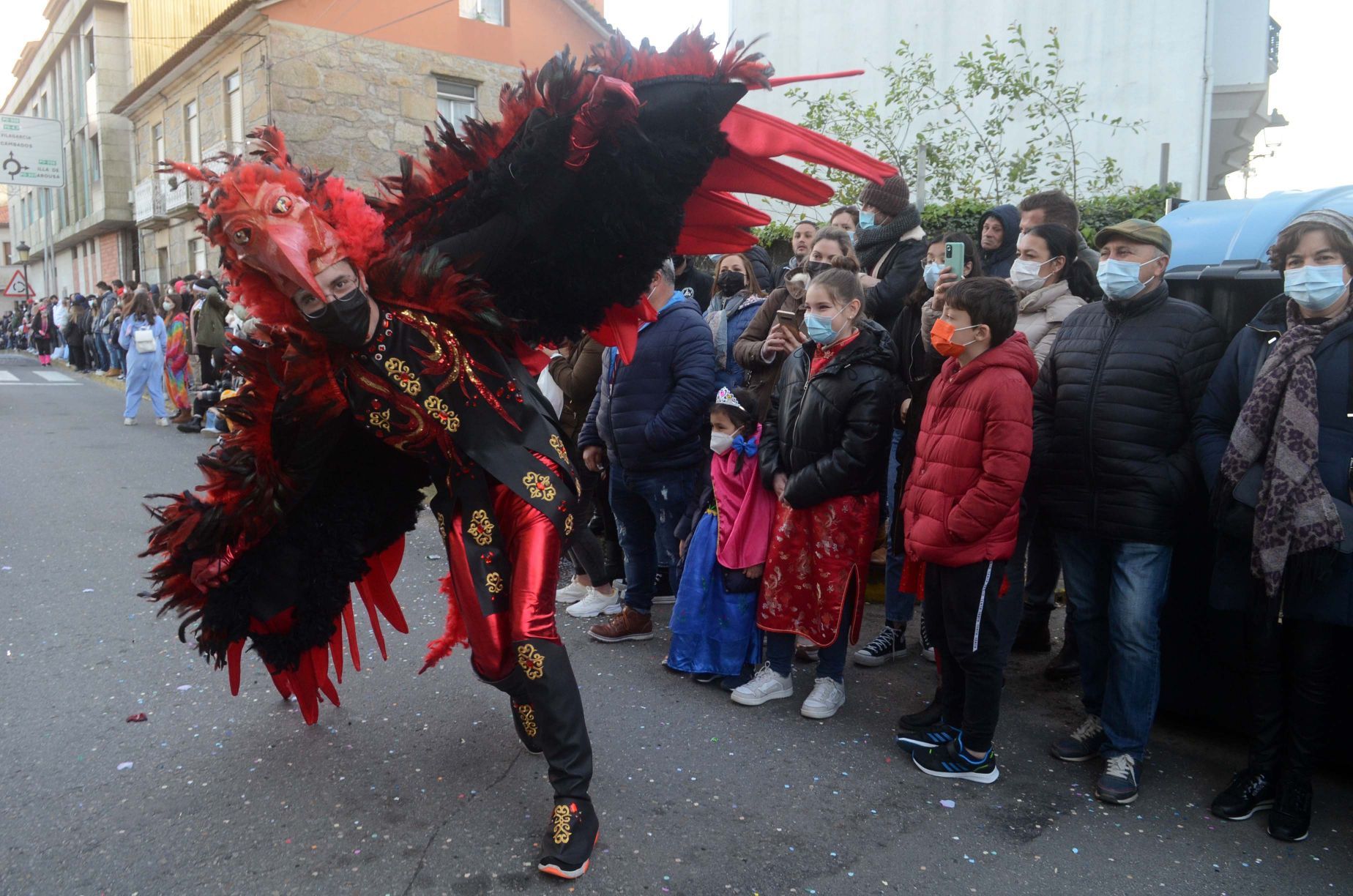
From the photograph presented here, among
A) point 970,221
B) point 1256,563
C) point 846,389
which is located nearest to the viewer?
point 1256,563

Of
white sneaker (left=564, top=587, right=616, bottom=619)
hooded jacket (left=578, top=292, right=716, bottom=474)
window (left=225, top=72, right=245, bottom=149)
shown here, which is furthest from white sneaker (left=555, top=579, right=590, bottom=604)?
window (left=225, top=72, right=245, bottom=149)

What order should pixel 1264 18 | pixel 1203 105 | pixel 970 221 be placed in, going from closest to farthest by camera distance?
pixel 970 221, pixel 1203 105, pixel 1264 18

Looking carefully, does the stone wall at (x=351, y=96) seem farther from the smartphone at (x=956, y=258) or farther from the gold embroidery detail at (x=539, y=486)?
the gold embroidery detail at (x=539, y=486)

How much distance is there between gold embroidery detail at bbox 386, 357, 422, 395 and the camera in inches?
104

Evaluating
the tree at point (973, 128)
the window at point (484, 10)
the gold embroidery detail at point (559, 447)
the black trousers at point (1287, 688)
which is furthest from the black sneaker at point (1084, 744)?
the window at point (484, 10)

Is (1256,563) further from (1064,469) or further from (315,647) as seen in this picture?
(315,647)

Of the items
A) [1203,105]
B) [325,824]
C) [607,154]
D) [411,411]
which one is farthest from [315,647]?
[1203,105]

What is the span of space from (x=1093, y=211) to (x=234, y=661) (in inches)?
329

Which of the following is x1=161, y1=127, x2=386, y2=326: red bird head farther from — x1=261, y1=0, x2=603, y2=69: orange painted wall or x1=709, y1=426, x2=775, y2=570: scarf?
x1=261, y1=0, x2=603, y2=69: orange painted wall

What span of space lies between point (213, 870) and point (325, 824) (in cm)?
34

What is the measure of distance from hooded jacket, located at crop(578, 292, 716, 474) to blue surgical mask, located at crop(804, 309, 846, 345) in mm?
800

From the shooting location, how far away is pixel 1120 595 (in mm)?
3215

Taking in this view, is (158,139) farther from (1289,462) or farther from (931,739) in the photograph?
(1289,462)

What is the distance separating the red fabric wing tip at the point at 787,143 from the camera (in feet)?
9.27
